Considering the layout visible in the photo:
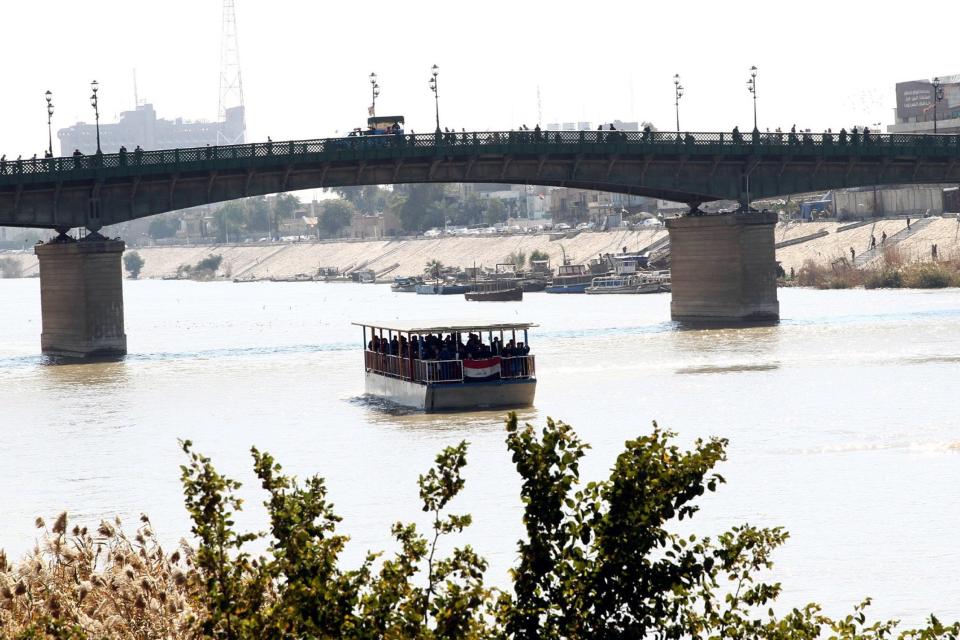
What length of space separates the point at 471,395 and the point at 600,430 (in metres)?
5.50

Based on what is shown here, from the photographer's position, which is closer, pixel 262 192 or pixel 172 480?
pixel 172 480

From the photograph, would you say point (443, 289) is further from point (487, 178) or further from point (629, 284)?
point (487, 178)

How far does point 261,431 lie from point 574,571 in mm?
35378

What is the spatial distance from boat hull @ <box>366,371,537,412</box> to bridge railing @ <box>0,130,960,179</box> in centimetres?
2759

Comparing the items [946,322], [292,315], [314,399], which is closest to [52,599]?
[314,399]

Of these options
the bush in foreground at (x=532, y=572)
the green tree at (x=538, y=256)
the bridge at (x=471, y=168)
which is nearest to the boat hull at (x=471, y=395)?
the bridge at (x=471, y=168)

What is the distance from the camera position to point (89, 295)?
254 feet

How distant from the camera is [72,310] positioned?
78.2m

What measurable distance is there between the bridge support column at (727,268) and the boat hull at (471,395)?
1606 inches

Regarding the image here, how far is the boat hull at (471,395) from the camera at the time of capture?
48.0 metres

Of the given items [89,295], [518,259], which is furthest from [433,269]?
[89,295]

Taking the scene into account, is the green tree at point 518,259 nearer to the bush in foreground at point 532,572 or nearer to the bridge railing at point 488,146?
the bridge railing at point 488,146

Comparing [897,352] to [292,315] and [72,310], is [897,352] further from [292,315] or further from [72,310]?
[292,315]

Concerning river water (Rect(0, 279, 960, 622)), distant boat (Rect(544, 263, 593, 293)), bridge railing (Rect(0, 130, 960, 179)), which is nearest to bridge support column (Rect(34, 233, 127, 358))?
river water (Rect(0, 279, 960, 622))
